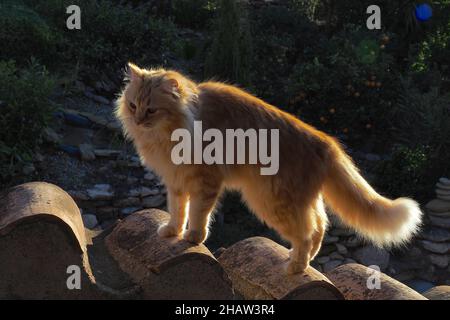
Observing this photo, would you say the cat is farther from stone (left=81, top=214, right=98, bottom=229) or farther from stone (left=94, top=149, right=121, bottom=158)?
stone (left=94, top=149, right=121, bottom=158)

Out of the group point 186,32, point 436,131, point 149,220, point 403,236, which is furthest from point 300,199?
point 186,32

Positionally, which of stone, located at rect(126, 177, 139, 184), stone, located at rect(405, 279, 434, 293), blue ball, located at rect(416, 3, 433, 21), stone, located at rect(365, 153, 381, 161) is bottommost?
stone, located at rect(405, 279, 434, 293)

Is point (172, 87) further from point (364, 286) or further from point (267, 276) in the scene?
point (364, 286)

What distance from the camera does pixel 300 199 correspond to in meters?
3.25

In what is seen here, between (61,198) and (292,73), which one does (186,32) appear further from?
(61,198)

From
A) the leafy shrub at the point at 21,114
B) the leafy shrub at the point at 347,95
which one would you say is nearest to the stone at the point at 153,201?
the leafy shrub at the point at 21,114

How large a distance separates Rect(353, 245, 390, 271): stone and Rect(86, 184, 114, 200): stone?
2.95m

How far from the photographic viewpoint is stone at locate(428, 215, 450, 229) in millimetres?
7898

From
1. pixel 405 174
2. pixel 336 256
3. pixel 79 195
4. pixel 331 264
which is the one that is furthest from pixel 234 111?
pixel 405 174

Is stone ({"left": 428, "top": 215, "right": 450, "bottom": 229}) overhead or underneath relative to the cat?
underneath

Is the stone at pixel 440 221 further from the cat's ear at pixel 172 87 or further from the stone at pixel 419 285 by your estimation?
the cat's ear at pixel 172 87

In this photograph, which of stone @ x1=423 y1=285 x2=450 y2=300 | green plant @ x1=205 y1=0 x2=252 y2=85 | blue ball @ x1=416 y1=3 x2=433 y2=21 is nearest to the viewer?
stone @ x1=423 y1=285 x2=450 y2=300

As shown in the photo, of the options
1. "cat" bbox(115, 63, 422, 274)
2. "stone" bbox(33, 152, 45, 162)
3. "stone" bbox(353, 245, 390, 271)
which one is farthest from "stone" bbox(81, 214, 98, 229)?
"cat" bbox(115, 63, 422, 274)
